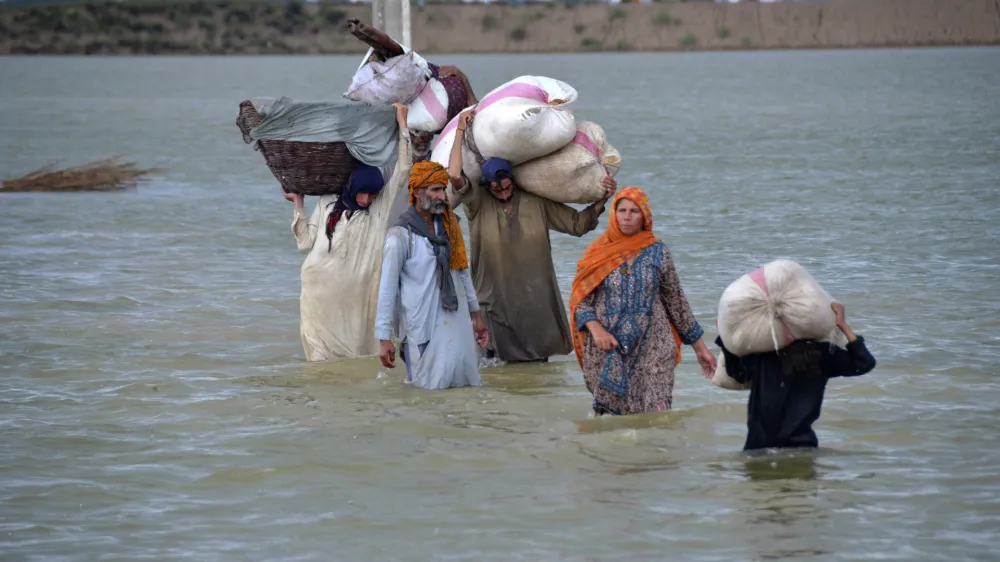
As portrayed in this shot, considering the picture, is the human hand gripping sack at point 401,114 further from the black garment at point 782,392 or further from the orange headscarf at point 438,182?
the black garment at point 782,392

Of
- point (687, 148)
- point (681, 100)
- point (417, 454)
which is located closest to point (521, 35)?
point (681, 100)

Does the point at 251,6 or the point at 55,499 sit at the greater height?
the point at 251,6

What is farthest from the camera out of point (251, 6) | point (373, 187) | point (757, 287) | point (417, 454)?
point (251, 6)

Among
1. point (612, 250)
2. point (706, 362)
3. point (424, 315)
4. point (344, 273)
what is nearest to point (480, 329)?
point (424, 315)

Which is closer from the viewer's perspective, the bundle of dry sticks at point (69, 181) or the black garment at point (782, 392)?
the black garment at point (782, 392)

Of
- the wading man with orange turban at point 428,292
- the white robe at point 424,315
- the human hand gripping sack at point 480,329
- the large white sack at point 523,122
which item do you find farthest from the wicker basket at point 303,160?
the human hand gripping sack at point 480,329

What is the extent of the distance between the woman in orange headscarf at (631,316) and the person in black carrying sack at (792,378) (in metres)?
0.69

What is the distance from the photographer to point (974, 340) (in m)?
9.13

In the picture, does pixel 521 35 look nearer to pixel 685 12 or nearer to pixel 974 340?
pixel 685 12

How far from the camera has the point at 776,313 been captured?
17.4ft

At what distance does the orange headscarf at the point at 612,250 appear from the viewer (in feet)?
20.2

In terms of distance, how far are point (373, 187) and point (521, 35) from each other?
365 feet

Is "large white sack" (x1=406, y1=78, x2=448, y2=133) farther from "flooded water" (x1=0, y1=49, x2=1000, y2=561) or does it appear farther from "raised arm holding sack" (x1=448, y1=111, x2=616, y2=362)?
"flooded water" (x1=0, y1=49, x2=1000, y2=561)

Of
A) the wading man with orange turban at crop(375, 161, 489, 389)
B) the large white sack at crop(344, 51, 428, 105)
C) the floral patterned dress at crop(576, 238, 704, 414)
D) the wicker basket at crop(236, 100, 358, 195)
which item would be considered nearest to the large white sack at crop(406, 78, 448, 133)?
the large white sack at crop(344, 51, 428, 105)
